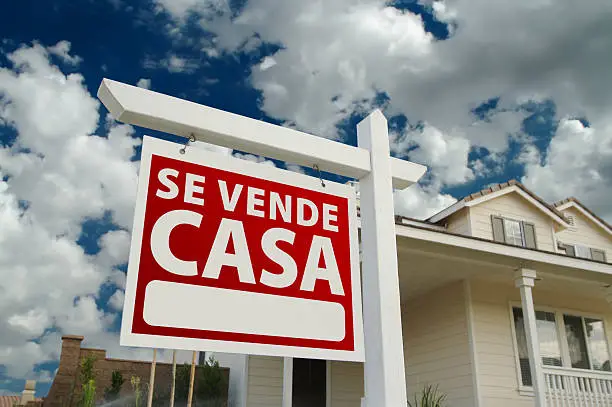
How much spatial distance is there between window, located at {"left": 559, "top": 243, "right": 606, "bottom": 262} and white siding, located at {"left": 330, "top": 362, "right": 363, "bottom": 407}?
Result: 314 inches

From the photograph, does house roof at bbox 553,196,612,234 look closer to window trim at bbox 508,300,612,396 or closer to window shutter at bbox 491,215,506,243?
window shutter at bbox 491,215,506,243

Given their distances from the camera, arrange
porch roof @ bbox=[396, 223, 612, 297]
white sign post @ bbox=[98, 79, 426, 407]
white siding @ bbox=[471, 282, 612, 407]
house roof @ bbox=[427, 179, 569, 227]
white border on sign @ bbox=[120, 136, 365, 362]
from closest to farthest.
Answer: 1. white border on sign @ bbox=[120, 136, 365, 362]
2. white sign post @ bbox=[98, 79, 426, 407]
3. porch roof @ bbox=[396, 223, 612, 297]
4. white siding @ bbox=[471, 282, 612, 407]
5. house roof @ bbox=[427, 179, 569, 227]

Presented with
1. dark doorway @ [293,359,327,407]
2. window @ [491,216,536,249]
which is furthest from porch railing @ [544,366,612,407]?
window @ [491,216,536,249]

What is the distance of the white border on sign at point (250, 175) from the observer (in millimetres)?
1522

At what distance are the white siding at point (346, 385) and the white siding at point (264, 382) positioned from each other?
1.30m

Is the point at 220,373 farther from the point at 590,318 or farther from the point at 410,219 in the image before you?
the point at 590,318

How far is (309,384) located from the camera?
11.3 metres

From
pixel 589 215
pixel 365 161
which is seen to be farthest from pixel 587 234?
pixel 365 161

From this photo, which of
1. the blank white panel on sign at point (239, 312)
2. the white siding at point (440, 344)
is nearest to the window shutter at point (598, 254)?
the white siding at point (440, 344)

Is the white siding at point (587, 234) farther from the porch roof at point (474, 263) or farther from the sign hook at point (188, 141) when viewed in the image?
the sign hook at point (188, 141)

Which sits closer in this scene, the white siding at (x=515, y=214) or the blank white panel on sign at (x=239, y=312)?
the blank white panel on sign at (x=239, y=312)

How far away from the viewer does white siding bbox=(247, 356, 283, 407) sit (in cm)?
1028

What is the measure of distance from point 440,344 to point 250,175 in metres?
9.52

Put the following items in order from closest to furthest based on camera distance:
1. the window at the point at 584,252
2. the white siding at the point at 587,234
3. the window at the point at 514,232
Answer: the window at the point at 514,232
the window at the point at 584,252
the white siding at the point at 587,234
